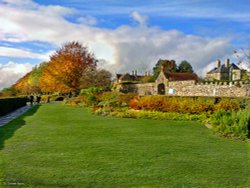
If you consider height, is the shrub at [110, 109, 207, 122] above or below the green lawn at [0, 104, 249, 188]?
above

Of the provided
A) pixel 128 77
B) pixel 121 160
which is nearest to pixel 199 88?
pixel 121 160

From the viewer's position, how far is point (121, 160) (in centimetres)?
712

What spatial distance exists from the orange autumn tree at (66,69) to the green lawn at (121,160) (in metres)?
31.5

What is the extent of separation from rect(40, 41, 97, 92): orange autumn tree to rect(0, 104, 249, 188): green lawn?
3152 cm

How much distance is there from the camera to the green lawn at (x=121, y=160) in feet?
18.8

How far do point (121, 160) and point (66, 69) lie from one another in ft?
117

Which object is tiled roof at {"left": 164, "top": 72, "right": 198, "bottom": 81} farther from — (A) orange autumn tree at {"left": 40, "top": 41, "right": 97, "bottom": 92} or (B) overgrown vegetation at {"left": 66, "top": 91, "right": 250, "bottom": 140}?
(B) overgrown vegetation at {"left": 66, "top": 91, "right": 250, "bottom": 140}

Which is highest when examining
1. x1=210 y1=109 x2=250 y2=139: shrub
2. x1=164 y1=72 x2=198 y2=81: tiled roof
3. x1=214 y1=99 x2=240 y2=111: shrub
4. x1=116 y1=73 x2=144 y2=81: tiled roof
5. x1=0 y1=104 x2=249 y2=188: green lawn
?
x1=116 y1=73 x2=144 y2=81: tiled roof

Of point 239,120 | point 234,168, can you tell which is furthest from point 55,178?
point 239,120

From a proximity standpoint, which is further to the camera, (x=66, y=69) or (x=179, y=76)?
(x=179, y=76)

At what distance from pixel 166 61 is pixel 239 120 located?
206 feet

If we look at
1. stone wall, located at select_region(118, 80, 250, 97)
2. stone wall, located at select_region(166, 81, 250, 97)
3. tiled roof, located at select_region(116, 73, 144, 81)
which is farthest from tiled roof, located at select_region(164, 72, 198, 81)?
tiled roof, located at select_region(116, 73, 144, 81)

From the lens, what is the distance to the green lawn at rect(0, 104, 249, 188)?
18.8 feet

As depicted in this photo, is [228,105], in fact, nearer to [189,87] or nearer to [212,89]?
[212,89]
